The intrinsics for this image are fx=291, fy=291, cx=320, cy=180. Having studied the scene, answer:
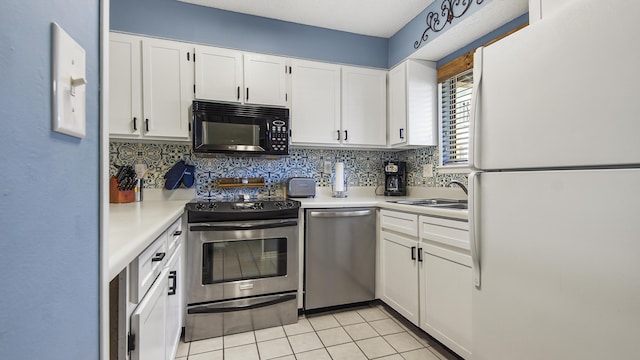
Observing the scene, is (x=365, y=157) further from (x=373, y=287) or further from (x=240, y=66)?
(x=240, y=66)

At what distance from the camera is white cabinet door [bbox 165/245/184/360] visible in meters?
1.47

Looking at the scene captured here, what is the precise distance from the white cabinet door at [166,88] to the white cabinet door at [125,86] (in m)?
0.05

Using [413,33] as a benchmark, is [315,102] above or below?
below

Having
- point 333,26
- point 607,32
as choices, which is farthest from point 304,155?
point 607,32

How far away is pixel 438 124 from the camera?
271 centimetres

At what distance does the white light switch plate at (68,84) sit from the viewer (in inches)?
15.4

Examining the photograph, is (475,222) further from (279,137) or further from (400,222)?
(279,137)

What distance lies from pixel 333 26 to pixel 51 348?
2.94 m

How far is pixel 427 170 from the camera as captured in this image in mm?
2809

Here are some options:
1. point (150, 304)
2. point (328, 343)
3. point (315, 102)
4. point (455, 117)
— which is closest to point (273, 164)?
point (315, 102)

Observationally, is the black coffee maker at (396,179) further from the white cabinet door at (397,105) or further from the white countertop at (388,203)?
the white cabinet door at (397,105)

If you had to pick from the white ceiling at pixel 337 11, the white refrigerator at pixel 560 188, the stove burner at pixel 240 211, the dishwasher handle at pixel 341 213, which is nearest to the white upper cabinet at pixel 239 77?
the white ceiling at pixel 337 11

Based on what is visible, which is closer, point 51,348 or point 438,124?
point 51,348

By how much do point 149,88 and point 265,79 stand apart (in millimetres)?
904
